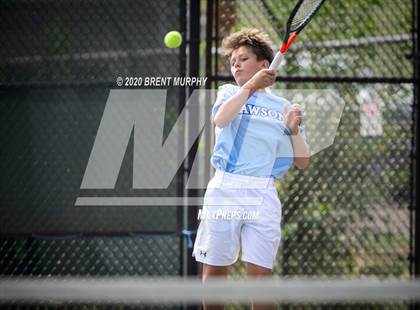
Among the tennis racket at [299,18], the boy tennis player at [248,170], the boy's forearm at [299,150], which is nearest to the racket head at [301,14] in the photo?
the tennis racket at [299,18]

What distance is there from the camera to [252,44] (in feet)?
9.74

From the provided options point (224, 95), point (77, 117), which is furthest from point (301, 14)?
point (77, 117)

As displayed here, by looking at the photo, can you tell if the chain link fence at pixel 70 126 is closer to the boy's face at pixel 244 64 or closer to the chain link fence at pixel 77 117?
the chain link fence at pixel 77 117

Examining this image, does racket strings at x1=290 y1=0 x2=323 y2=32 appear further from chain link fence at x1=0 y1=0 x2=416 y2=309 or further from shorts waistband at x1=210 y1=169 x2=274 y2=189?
shorts waistband at x1=210 y1=169 x2=274 y2=189

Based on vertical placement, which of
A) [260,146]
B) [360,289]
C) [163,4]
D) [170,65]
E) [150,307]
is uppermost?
[163,4]

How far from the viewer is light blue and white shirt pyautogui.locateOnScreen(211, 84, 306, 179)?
2840 mm

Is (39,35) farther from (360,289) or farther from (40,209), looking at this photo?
(360,289)

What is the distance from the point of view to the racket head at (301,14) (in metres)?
2.94

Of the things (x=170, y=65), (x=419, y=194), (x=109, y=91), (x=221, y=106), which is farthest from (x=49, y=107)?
(x=419, y=194)

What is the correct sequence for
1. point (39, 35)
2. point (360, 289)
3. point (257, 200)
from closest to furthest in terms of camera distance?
point (360, 289)
point (257, 200)
point (39, 35)

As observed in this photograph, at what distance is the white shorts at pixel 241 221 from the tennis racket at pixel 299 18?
0.61 meters

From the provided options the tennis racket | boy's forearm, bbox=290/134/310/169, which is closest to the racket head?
the tennis racket

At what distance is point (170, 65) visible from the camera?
3520 millimetres

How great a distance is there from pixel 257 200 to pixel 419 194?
4.58ft
